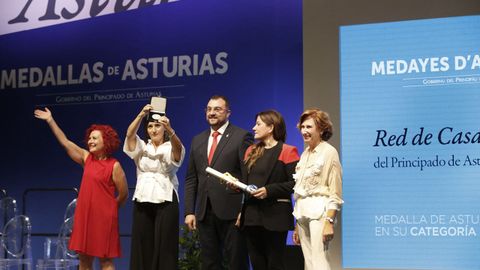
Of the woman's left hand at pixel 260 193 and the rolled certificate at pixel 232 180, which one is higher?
the rolled certificate at pixel 232 180

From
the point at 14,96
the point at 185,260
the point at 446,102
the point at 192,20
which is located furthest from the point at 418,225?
the point at 14,96

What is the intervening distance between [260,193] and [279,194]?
135 millimetres

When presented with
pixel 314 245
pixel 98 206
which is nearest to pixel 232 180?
pixel 314 245

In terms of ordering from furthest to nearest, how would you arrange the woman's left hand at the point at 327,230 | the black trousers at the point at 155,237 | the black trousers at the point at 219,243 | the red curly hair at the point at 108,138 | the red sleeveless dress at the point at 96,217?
the red curly hair at the point at 108,138
the red sleeveless dress at the point at 96,217
the black trousers at the point at 155,237
the black trousers at the point at 219,243
the woman's left hand at the point at 327,230

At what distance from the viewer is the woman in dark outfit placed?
468cm

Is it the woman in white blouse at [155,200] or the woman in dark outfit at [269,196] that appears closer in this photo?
the woman in dark outfit at [269,196]

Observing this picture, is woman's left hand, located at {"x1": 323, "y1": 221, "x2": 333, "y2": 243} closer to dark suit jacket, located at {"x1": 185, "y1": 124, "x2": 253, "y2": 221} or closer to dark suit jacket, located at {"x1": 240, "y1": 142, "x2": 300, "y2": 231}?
dark suit jacket, located at {"x1": 240, "y1": 142, "x2": 300, "y2": 231}

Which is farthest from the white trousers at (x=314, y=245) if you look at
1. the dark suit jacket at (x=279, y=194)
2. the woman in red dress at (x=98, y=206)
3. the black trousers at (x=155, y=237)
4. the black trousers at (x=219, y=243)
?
the woman in red dress at (x=98, y=206)

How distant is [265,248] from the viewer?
4.76 meters

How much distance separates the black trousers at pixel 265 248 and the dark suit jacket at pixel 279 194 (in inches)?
3.5

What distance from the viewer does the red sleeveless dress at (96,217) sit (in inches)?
209

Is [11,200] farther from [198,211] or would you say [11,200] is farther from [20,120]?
[198,211]

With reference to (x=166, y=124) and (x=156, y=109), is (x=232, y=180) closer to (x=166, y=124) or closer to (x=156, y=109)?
(x=166, y=124)

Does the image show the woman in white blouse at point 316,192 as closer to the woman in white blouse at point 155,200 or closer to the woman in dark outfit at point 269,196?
the woman in dark outfit at point 269,196
